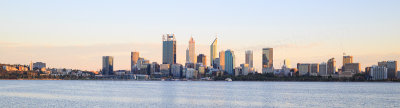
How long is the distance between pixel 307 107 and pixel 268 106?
558cm

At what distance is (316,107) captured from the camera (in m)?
66.2

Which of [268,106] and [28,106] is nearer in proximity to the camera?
[28,106]

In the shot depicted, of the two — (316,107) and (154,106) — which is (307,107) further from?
(154,106)

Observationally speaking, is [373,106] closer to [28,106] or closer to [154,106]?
[154,106]

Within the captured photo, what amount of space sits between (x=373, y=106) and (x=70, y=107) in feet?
145

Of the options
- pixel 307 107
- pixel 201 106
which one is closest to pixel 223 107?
pixel 201 106

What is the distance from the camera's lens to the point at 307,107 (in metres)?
66.1

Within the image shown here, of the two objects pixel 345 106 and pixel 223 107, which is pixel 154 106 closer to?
pixel 223 107

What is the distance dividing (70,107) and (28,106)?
20.9ft

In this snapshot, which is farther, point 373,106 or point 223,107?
point 373,106

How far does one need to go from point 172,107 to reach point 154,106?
2833mm

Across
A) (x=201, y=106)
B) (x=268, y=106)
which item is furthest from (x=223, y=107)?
(x=268, y=106)

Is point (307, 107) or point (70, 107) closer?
point (70, 107)

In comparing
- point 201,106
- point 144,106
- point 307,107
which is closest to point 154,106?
point 144,106
